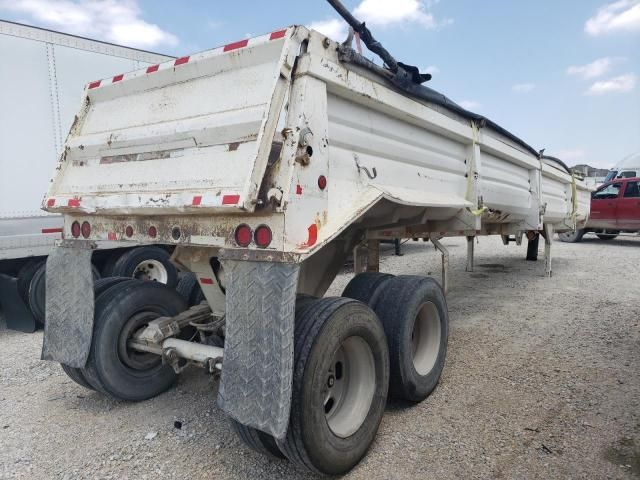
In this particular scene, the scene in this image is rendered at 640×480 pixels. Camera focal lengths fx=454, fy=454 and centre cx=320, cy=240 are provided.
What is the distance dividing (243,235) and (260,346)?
0.60 meters

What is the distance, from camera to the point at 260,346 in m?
2.25

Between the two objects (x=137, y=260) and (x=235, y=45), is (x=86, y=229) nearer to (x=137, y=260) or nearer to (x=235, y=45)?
(x=235, y=45)

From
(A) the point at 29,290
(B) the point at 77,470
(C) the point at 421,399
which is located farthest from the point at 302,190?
(A) the point at 29,290

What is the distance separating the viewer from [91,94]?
3559 mm

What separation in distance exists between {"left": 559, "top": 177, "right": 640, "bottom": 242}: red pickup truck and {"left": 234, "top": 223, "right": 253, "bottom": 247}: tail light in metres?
14.6

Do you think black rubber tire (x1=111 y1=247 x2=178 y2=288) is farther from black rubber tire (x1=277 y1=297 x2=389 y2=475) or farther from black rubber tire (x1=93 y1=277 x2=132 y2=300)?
black rubber tire (x1=277 y1=297 x2=389 y2=475)

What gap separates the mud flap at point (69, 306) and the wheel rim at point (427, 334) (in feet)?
7.85

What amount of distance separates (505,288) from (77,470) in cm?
680

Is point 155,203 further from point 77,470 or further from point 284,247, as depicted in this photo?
point 77,470

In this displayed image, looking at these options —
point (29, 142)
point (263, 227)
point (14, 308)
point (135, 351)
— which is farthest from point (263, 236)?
point (14, 308)

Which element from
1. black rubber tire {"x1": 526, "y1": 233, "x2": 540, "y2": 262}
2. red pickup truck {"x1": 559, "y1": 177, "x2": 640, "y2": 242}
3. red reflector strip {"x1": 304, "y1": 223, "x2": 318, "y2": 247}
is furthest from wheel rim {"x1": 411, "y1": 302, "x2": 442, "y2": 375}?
red pickup truck {"x1": 559, "y1": 177, "x2": 640, "y2": 242}

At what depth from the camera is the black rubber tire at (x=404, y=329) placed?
308 centimetres

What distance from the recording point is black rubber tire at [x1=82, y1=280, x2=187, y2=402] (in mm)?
3146

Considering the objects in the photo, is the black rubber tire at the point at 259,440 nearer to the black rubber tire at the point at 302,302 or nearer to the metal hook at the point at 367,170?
the black rubber tire at the point at 302,302
